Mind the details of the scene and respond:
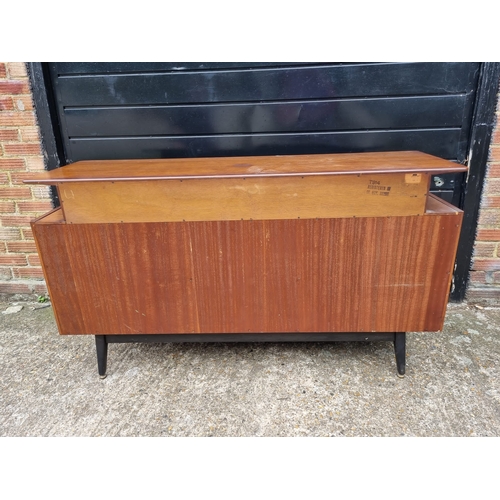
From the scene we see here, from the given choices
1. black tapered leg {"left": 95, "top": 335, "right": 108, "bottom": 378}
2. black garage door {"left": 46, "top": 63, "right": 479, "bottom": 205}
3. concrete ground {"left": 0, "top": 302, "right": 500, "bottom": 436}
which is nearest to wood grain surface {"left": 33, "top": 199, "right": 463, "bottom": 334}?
black tapered leg {"left": 95, "top": 335, "right": 108, "bottom": 378}

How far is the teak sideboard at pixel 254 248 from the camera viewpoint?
1.49 m

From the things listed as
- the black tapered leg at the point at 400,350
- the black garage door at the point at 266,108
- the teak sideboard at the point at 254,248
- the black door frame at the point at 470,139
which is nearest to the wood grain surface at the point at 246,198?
the teak sideboard at the point at 254,248

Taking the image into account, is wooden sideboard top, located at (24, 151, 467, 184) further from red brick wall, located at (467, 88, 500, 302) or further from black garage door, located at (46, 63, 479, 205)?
red brick wall, located at (467, 88, 500, 302)

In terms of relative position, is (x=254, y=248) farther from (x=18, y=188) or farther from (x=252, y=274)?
(x=18, y=188)

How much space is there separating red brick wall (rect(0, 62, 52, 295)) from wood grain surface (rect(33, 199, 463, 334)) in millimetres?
945

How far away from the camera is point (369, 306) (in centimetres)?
164

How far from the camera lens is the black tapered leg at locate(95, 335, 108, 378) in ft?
6.02

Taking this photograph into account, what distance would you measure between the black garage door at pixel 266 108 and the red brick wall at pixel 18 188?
197 millimetres

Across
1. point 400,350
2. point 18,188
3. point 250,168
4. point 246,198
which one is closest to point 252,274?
point 246,198

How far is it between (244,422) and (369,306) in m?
0.74

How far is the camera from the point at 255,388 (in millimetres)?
1773

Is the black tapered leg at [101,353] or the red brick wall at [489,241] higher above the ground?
the red brick wall at [489,241]

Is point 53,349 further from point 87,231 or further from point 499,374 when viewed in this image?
point 499,374

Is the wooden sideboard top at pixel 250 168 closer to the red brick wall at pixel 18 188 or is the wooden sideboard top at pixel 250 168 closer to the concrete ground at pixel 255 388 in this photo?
the red brick wall at pixel 18 188
